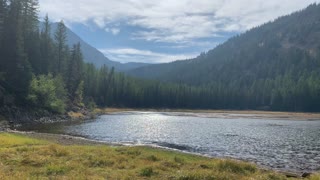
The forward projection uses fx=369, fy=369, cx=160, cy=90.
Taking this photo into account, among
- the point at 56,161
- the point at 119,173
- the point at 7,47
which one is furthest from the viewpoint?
the point at 7,47

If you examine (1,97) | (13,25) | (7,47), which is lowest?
(1,97)

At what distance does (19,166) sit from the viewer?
23156 mm

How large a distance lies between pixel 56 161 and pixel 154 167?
266 inches

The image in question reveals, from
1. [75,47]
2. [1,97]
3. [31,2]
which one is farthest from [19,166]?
[75,47]

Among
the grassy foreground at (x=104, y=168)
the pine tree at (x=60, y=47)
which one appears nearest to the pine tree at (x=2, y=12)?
the pine tree at (x=60, y=47)

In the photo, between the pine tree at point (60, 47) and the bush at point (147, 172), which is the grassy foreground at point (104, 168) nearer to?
the bush at point (147, 172)

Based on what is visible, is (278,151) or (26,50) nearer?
(278,151)

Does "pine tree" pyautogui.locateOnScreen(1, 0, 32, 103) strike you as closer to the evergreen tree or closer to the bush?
the evergreen tree

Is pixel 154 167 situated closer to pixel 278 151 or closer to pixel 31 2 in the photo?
pixel 278 151

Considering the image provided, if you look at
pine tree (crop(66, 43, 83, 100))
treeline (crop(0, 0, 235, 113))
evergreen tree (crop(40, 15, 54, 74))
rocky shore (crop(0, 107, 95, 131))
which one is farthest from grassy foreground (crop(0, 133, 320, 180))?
pine tree (crop(66, 43, 83, 100))

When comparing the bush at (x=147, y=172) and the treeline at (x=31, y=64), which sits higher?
the treeline at (x=31, y=64)

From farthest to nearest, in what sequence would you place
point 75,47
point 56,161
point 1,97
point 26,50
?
point 75,47 → point 26,50 → point 1,97 → point 56,161

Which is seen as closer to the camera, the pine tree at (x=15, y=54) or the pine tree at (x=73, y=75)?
the pine tree at (x=15, y=54)

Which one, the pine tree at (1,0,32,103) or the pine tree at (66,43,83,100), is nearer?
the pine tree at (1,0,32,103)
